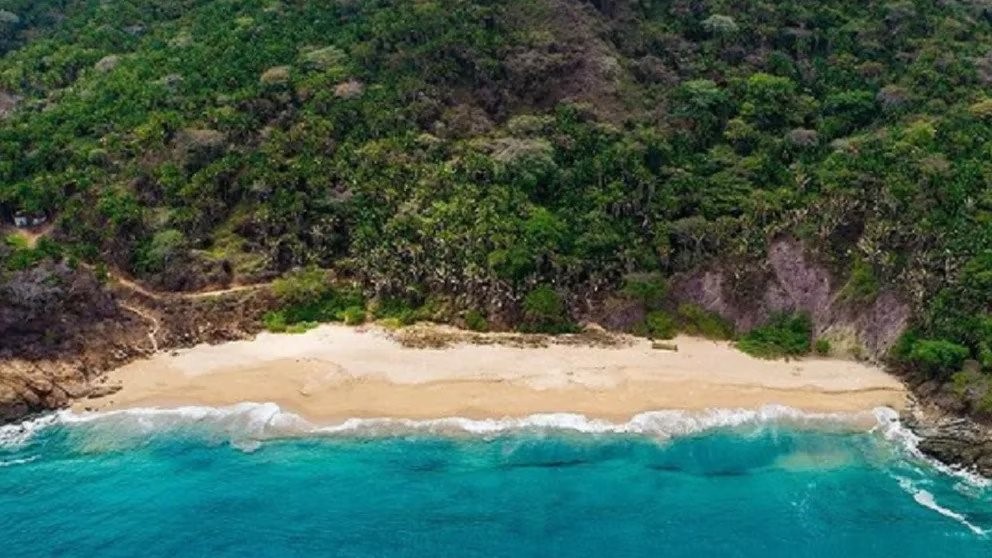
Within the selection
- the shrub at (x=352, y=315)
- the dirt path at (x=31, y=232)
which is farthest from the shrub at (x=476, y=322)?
the dirt path at (x=31, y=232)

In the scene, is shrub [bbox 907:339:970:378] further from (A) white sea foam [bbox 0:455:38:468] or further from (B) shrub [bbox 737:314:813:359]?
(A) white sea foam [bbox 0:455:38:468]

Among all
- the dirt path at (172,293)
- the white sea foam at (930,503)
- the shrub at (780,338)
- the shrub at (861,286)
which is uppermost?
the shrub at (861,286)

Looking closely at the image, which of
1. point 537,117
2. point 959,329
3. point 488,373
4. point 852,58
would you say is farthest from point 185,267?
point 852,58

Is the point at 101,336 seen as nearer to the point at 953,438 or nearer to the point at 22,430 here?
the point at 22,430

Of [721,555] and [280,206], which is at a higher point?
[280,206]

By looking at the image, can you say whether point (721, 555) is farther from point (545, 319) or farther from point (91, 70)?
point (91, 70)

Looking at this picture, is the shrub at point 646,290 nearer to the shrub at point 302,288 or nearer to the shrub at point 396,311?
the shrub at point 396,311

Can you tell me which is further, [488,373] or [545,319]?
[545,319]
